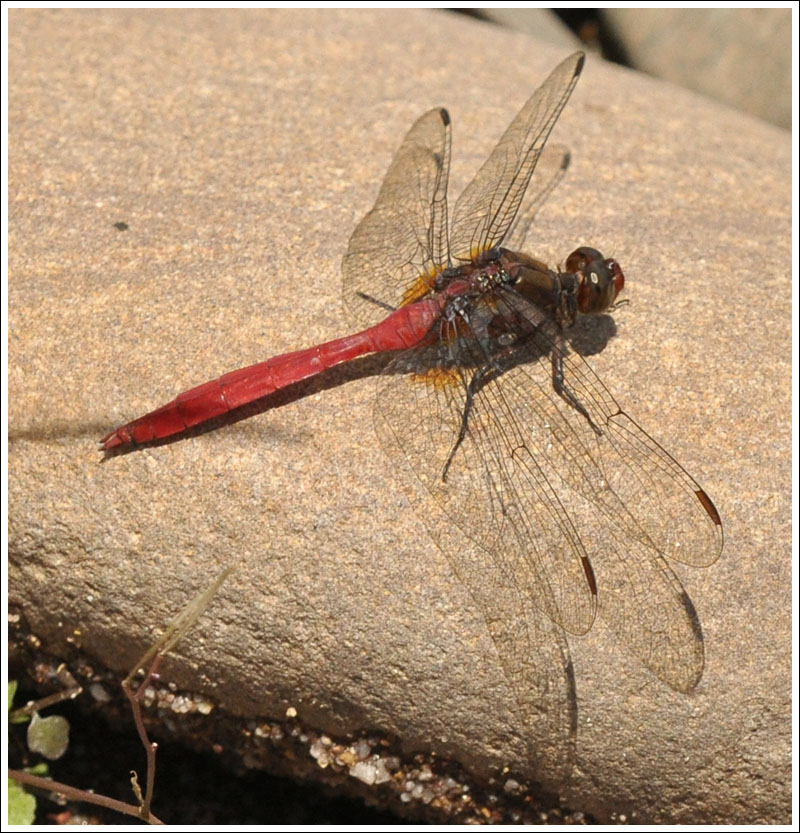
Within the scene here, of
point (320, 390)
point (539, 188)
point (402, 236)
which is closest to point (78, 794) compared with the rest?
point (320, 390)

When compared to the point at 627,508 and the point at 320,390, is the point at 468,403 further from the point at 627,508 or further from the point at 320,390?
the point at 627,508

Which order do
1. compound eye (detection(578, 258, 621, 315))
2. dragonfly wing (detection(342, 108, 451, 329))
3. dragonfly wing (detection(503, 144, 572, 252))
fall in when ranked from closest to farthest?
compound eye (detection(578, 258, 621, 315)) < dragonfly wing (detection(342, 108, 451, 329)) < dragonfly wing (detection(503, 144, 572, 252))

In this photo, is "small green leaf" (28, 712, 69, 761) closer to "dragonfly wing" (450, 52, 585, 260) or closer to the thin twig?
the thin twig

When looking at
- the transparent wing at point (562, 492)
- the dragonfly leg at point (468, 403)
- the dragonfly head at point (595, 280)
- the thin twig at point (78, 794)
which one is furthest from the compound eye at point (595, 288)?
the thin twig at point (78, 794)

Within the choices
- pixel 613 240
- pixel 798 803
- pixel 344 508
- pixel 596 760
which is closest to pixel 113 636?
pixel 344 508

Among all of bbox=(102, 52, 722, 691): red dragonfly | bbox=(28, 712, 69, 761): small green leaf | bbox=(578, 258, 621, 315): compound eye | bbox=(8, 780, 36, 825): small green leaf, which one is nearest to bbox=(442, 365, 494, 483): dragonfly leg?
bbox=(102, 52, 722, 691): red dragonfly

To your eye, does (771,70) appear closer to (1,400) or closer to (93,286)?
(93,286)

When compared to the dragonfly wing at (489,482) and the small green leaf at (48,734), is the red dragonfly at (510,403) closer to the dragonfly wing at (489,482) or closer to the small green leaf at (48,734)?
the dragonfly wing at (489,482)
